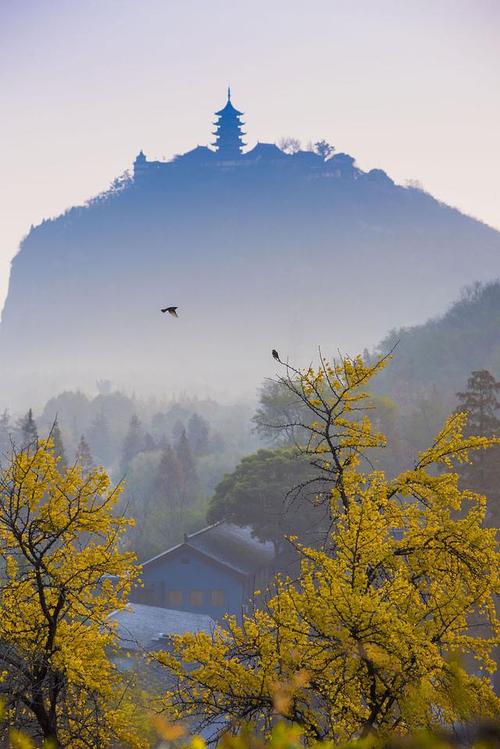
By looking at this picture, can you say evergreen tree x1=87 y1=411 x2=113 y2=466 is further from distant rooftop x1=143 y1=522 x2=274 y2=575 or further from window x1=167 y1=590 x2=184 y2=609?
window x1=167 y1=590 x2=184 y2=609

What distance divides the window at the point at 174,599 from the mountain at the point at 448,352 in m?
31.2

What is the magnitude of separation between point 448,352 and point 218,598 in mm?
43802

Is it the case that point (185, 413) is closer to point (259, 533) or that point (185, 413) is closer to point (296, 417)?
point (296, 417)

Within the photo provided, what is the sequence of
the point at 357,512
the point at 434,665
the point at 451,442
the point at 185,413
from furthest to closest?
the point at 185,413 → the point at 451,442 → the point at 357,512 → the point at 434,665

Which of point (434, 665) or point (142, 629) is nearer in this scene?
point (434, 665)

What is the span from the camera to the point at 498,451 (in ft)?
108

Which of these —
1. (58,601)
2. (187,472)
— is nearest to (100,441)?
(187,472)

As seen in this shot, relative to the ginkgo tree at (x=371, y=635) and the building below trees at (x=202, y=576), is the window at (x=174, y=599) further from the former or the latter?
the ginkgo tree at (x=371, y=635)

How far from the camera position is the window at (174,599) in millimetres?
44781

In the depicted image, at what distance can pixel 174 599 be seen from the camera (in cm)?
Answer: 4497

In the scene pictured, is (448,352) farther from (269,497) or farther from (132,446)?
(269,497)

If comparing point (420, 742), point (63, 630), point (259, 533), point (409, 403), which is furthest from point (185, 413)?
point (420, 742)

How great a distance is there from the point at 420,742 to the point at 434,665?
20.3 ft

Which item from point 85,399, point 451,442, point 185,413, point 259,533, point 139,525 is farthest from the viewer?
point 85,399
